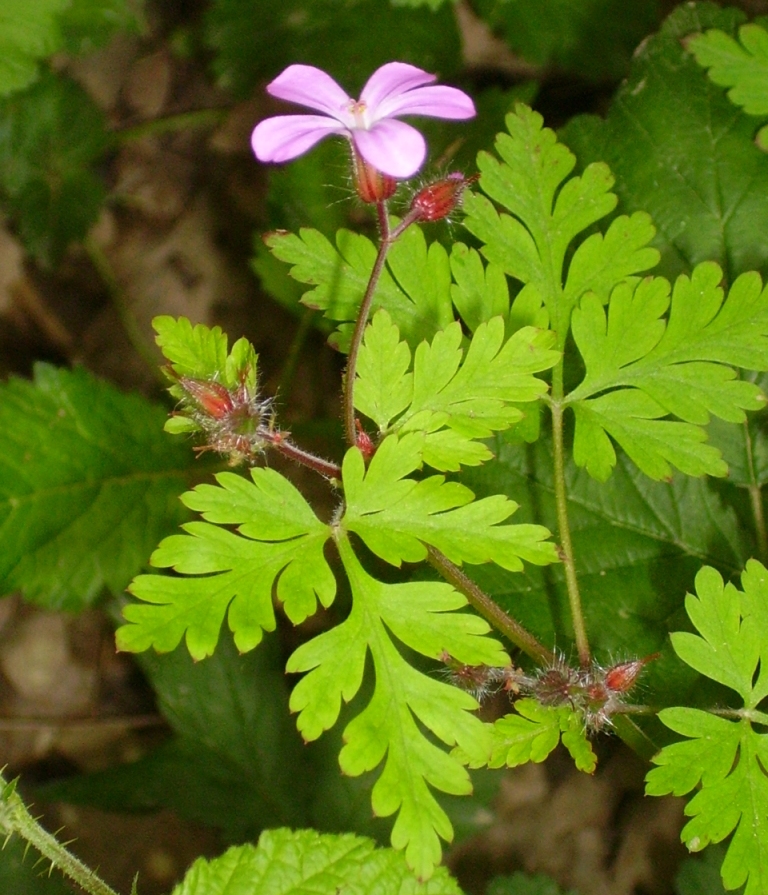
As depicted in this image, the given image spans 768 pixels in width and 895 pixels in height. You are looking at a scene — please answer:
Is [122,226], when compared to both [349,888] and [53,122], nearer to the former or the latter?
[53,122]

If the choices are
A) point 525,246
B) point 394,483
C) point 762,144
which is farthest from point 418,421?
point 762,144

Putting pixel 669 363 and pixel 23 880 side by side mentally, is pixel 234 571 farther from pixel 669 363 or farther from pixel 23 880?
pixel 23 880

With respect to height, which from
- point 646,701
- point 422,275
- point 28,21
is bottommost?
point 646,701

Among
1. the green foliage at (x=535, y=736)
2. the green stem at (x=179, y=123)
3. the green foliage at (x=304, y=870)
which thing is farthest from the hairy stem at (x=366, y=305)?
the green stem at (x=179, y=123)

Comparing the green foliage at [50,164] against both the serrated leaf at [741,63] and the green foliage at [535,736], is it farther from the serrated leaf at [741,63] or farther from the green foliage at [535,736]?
the green foliage at [535,736]

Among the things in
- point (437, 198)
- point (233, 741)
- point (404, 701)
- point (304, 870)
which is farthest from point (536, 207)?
point (233, 741)

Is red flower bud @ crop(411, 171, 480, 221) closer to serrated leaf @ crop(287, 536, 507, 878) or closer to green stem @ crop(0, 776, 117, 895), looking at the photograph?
serrated leaf @ crop(287, 536, 507, 878)
